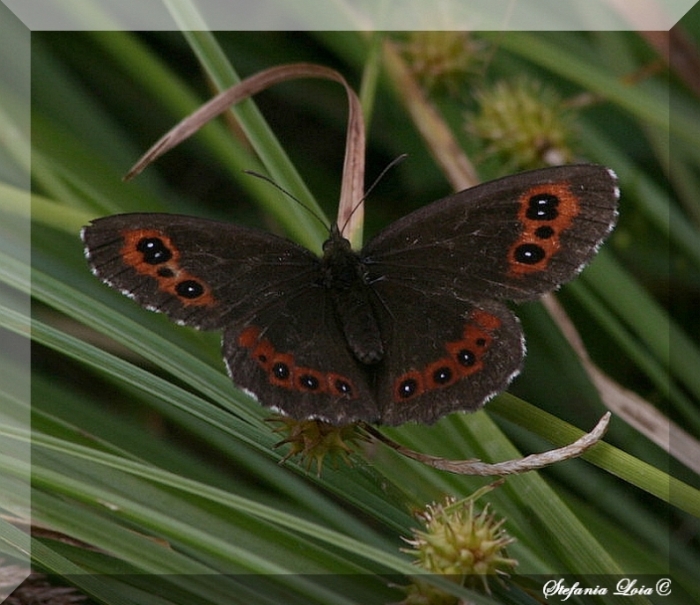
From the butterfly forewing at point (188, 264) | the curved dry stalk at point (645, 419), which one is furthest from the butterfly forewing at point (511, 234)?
the curved dry stalk at point (645, 419)

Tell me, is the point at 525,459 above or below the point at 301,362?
below

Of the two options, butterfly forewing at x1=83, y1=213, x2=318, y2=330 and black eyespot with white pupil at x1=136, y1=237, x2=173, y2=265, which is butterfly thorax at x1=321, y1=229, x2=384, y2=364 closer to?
butterfly forewing at x1=83, y1=213, x2=318, y2=330

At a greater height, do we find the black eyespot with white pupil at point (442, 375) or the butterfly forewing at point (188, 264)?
the butterfly forewing at point (188, 264)

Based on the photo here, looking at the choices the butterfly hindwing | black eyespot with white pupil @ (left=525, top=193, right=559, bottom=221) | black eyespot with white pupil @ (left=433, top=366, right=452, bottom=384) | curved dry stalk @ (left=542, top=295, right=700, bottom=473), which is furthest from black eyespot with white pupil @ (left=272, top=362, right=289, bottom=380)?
curved dry stalk @ (left=542, top=295, right=700, bottom=473)

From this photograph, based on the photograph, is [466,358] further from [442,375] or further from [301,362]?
[301,362]

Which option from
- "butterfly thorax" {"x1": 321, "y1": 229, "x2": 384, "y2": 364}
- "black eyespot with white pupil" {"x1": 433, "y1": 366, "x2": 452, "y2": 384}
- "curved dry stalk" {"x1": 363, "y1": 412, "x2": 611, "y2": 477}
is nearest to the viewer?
"curved dry stalk" {"x1": 363, "y1": 412, "x2": 611, "y2": 477}

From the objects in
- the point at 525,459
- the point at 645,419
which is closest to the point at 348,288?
the point at 525,459

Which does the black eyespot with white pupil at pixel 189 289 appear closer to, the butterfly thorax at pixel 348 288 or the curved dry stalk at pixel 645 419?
the butterfly thorax at pixel 348 288

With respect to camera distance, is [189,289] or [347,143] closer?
[189,289]
